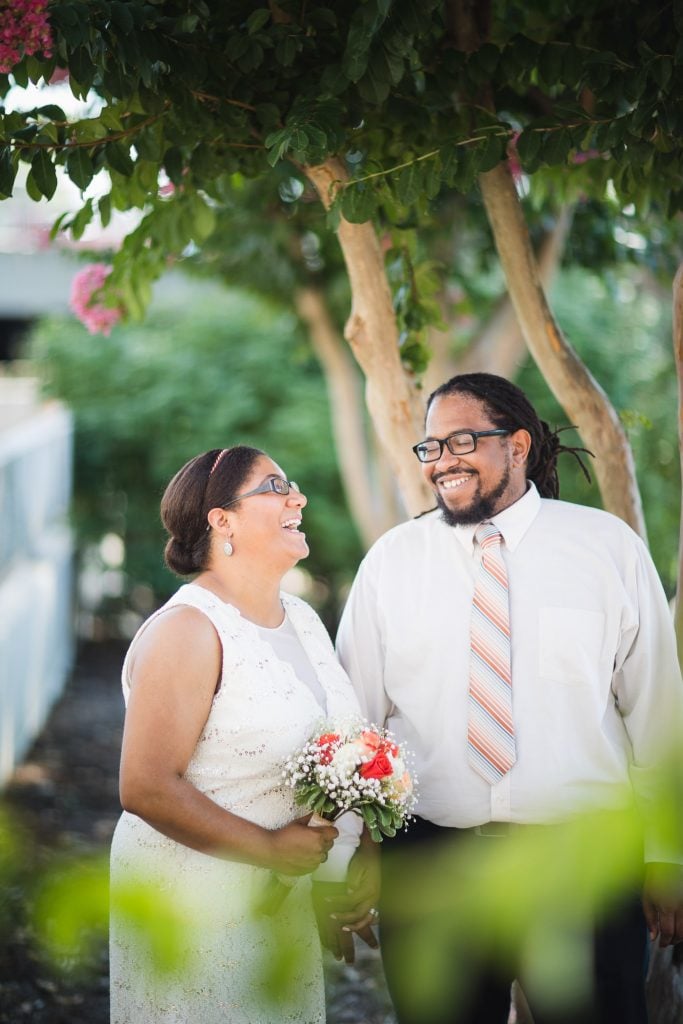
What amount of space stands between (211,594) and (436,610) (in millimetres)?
617

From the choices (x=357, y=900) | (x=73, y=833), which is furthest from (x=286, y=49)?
(x=73, y=833)

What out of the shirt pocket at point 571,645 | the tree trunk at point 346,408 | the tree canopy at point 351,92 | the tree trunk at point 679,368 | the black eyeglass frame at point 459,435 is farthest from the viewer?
the tree trunk at point 346,408

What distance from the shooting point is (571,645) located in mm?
2822

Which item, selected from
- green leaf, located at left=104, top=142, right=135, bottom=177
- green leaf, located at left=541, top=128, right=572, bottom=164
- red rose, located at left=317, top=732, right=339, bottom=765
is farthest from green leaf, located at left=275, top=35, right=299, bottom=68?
red rose, located at left=317, top=732, right=339, bottom=765

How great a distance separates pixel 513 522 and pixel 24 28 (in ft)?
5.66

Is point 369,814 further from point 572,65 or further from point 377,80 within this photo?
point 572,65

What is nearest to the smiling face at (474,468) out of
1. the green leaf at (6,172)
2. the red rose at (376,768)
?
the red rose at (376,768)

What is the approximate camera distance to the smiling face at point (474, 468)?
3033mm

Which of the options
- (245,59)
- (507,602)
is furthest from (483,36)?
(507,602)

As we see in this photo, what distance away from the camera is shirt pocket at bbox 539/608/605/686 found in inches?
111

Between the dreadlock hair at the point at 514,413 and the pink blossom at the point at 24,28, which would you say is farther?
the dreadlock hair at the point at 514,413

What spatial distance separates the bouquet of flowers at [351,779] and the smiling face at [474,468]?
2.36 ft

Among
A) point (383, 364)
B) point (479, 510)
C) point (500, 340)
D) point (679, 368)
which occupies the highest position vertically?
point (500, 340)

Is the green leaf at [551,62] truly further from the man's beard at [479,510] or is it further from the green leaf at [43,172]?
the green leaf at [43,172]
